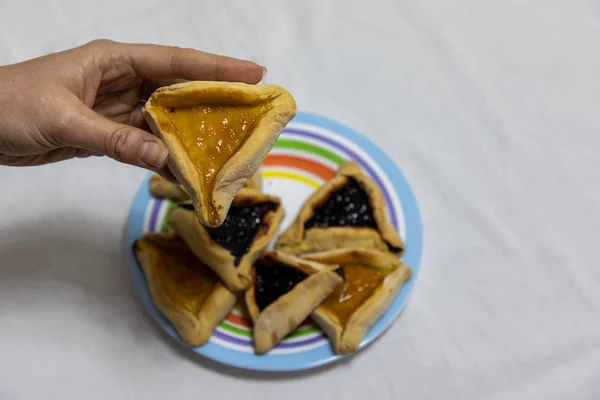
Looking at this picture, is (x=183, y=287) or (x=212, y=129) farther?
(x=183, y=287)

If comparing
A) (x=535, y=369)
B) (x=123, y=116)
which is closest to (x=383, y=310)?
(x=535, y=369)

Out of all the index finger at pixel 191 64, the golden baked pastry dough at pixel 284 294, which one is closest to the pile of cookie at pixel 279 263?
the golden baked pastry dough at pixel 284 294

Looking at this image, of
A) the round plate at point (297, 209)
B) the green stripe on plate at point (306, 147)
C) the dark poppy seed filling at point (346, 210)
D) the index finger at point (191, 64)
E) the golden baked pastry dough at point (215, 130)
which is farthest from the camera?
the green stripe on plate at point (306, 147)

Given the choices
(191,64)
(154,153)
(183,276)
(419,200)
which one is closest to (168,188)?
(183,276)

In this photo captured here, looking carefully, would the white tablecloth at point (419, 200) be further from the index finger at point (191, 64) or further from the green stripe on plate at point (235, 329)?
the index finger at point (191, 64)

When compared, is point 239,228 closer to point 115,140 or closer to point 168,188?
point 168,188

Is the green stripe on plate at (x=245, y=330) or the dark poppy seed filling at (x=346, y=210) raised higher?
the dark poppy seed filling at (x=346, y=210)
